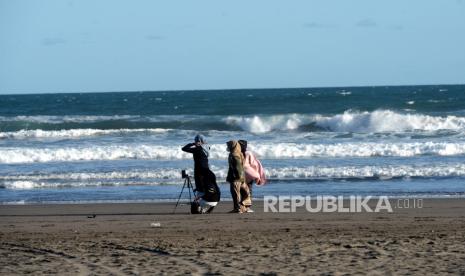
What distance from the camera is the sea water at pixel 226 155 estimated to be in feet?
56.0

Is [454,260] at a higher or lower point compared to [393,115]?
lower

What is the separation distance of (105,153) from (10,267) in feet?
56.6

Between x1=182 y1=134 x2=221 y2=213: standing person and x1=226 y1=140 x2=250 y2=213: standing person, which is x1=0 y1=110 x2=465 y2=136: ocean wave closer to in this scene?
x1=226 y1=140 x2=250 y2=213: standing person

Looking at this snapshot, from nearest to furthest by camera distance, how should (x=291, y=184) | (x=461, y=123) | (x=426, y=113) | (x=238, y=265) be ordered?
(x=238, y=265) < (x=291, y=184) < (x=461, y=123) < (x=426, y=113)

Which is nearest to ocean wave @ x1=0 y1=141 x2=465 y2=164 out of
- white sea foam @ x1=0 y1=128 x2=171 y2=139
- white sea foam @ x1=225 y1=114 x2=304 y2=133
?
white sea foam @ x1=0 y1=128 x2=171 y2=139

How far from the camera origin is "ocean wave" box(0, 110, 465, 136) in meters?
37.9

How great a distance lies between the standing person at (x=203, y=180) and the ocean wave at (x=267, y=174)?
15.4 feet

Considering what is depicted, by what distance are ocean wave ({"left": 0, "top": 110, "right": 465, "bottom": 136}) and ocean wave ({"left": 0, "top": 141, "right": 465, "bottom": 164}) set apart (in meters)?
12.0

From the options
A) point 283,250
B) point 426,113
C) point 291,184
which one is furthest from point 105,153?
point 426,113

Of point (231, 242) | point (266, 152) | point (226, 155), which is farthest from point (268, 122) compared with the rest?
point (231, 242)

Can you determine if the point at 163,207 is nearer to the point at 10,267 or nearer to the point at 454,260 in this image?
the point at 10,267

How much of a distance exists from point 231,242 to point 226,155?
14830 mm

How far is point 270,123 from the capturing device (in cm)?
4112

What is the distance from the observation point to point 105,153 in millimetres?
A: 25281
